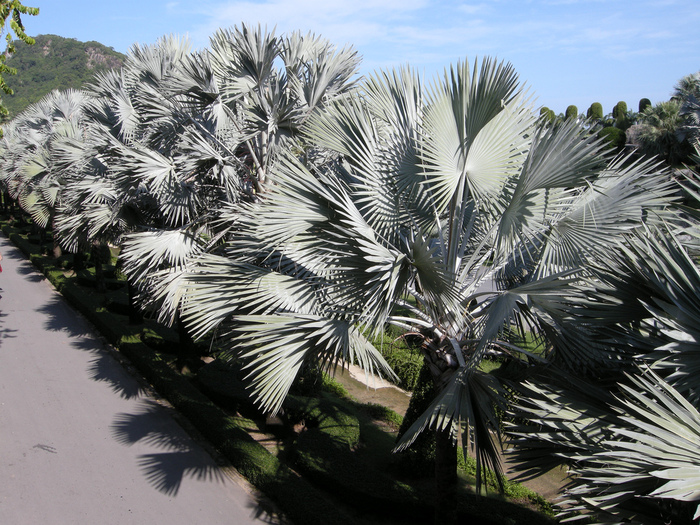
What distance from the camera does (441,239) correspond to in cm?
431

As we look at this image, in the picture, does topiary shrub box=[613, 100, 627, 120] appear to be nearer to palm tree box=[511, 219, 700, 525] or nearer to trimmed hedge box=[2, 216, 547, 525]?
trimmed hedge box=[2, 216, 547, 525]

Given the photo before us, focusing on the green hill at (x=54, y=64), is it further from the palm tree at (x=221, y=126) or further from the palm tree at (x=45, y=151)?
the palm tree at (x=221, y=126)

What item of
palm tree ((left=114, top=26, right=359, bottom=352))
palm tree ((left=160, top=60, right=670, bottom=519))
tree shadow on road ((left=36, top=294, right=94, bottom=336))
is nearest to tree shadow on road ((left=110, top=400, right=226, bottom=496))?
palm tree ((left=114, top=26, right=359, bottom=352))

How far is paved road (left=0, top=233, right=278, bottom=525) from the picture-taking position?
545cm

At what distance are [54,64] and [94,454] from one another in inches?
3055

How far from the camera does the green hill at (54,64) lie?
5803cm

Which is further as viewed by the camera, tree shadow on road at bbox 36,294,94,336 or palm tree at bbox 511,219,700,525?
tree shadow on road at bbox 36,294,94,336

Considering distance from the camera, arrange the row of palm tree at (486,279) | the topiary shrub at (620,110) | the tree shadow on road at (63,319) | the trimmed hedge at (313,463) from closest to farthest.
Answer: the row of palm tree at (486,279) < the trimmed hedge at (313,463) < the tree shadow on road at (63,319) < the topiary shrub at (620,110)

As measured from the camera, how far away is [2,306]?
13.8 m

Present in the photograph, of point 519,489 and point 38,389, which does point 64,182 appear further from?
point 519,489

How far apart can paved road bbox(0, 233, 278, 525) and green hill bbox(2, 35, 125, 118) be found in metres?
54.6

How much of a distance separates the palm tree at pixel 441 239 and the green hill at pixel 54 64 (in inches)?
2370

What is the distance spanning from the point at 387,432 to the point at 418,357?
7.53 feet

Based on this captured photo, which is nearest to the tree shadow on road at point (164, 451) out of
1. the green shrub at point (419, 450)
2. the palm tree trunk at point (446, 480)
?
the green shrub at point (419, 450)
